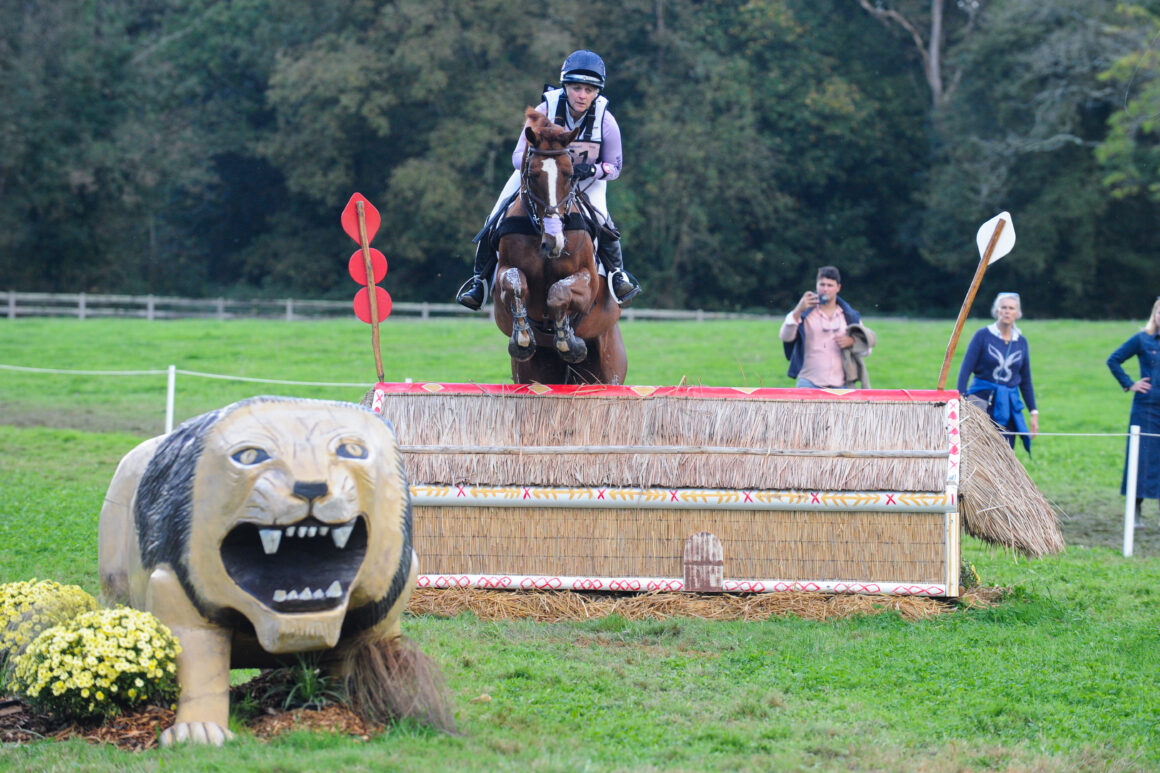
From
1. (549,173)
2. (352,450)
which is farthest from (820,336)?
(352,450)

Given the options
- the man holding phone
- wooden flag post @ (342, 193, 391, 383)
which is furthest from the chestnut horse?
the man holding phone

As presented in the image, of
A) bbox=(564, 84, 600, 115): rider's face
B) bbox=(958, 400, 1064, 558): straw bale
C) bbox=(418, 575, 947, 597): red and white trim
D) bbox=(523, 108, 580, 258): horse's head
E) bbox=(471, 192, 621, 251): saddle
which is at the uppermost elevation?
bbox=(564, 84, 600, 115): rider's face

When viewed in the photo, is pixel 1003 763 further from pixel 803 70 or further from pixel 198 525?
pixel 803 70

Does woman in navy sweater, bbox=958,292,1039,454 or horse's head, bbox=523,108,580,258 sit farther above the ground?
horse's head, bbox=523,108,580,258

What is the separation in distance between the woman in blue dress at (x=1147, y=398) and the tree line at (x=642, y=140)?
86.2 feet

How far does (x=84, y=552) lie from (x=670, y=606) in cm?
410

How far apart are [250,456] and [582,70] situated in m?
4.46

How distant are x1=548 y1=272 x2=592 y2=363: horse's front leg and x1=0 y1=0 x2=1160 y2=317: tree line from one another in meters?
29.4

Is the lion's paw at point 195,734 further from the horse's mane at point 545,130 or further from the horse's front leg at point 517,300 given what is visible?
the horse's mane at point 545,130

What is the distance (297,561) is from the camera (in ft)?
15.1

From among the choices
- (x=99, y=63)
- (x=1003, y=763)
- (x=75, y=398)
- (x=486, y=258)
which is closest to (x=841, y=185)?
(x=99, y=63)

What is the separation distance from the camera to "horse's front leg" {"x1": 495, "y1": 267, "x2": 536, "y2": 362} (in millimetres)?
7594

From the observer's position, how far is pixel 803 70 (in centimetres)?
4162

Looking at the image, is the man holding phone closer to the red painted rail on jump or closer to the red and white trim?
the red painted rail on jump
